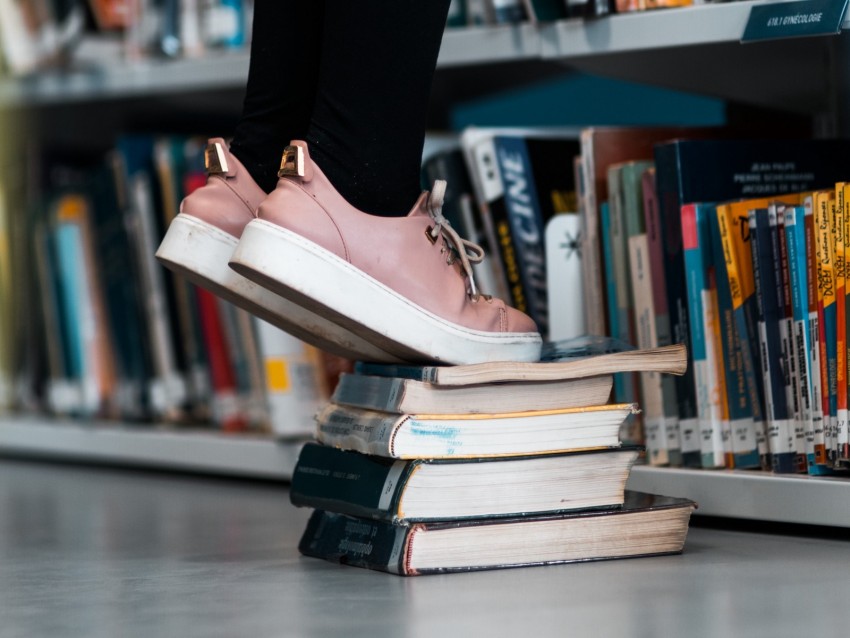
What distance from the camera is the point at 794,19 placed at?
1229 mm

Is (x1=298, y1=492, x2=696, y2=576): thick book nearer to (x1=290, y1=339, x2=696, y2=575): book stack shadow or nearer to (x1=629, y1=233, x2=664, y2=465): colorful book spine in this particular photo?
(x1=290, y1=339, x2=696, y2=575): book stack shadow

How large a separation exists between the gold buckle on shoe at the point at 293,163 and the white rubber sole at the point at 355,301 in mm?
51

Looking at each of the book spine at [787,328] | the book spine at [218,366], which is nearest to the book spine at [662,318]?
the book spine at [787,328]

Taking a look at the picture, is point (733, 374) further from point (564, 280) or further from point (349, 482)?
point (349, 482)

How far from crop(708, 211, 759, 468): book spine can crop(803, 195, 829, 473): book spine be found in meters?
0.09

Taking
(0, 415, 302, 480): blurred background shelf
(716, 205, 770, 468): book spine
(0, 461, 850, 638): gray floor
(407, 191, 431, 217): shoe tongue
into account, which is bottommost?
(0, 461, 850, 638): gray floor

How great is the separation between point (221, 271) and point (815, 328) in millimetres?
542

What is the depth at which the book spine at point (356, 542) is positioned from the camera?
1068 millimetres

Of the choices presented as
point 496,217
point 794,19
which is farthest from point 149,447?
point 794,19

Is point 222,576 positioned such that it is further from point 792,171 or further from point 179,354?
point 179,354

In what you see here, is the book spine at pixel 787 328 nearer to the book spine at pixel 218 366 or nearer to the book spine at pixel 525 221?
the book spine at pixel 525 221

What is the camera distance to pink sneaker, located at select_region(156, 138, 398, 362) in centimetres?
107

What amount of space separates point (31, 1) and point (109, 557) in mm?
1248

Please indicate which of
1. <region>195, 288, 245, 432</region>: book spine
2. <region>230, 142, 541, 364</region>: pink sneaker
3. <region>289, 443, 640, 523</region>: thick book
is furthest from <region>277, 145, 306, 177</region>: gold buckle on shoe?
<region>195, 288, 245, 432</region>: book spine
